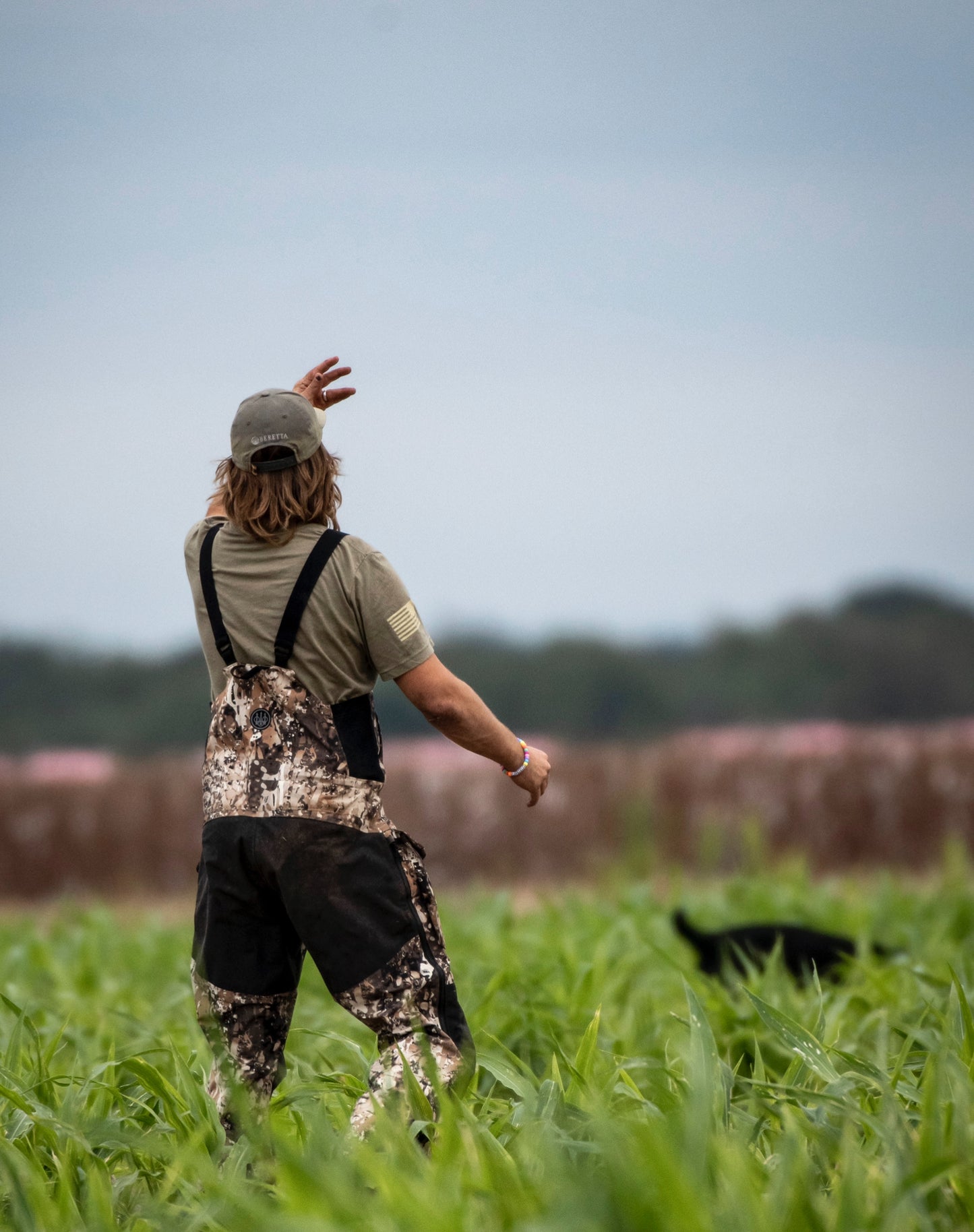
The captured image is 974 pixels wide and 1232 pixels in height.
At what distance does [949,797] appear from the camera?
11484 millimetres

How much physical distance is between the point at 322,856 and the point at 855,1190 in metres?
1.15

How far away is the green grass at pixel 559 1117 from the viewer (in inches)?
67.9

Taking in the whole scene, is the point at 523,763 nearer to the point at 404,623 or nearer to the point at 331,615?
the point at 404,623

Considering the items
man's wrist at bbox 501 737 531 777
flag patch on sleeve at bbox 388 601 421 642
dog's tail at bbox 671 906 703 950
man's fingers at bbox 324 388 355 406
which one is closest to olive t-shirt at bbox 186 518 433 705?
flag patch on sleeve at bbox 388 601 421 642

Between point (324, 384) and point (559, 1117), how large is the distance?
5.48 feet

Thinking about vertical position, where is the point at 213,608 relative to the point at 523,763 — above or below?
above

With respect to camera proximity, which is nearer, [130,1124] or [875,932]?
[130,1124]

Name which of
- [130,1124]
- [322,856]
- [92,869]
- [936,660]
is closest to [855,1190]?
[322,856]

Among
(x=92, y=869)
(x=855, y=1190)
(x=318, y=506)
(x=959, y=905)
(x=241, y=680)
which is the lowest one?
(x=92, y=869)

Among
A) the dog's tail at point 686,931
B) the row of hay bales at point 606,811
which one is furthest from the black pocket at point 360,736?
the row of hay bales at point 606,811

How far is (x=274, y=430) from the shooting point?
2504mm

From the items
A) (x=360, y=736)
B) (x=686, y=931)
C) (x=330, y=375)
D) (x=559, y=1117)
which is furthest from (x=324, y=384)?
(x=686, y=931)

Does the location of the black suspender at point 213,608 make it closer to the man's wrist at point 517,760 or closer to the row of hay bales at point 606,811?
the man's wrist at point 517,760

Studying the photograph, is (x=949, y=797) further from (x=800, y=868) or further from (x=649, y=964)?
(x=649, y=964)
